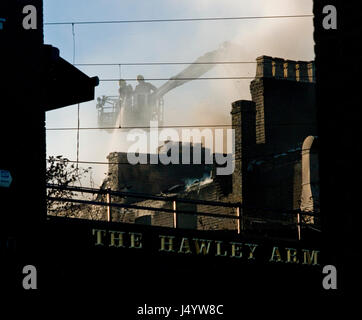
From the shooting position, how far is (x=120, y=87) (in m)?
70.9

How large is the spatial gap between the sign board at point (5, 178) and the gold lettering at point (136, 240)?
541 centimetres

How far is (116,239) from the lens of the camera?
70.5 ft

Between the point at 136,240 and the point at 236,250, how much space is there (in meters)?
2.68

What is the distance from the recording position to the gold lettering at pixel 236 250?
23.3 metres

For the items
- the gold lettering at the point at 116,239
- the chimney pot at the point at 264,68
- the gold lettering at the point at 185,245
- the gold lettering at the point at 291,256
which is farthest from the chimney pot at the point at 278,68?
the gold lettering at the point at 116,239

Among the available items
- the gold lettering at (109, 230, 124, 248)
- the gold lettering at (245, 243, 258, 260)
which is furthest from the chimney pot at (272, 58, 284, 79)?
the gold lettering at (109, 230, 124, 248)

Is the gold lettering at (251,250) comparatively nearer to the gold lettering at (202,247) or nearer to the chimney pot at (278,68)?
the gold lettering at (202,247)

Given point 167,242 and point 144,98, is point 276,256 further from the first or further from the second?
point 144,98

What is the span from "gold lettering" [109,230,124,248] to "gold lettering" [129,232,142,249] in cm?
26

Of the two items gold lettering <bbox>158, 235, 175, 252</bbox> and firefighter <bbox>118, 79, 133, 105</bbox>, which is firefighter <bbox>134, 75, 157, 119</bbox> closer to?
firefighter <bbox>118, 79, 133, 105</bbox>

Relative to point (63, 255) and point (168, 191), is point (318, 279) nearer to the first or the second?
point (63, 255)

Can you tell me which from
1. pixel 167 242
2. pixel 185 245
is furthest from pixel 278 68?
pixel 167 242

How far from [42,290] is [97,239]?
3122 millimetres

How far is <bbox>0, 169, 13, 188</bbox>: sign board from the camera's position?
16622 mm
